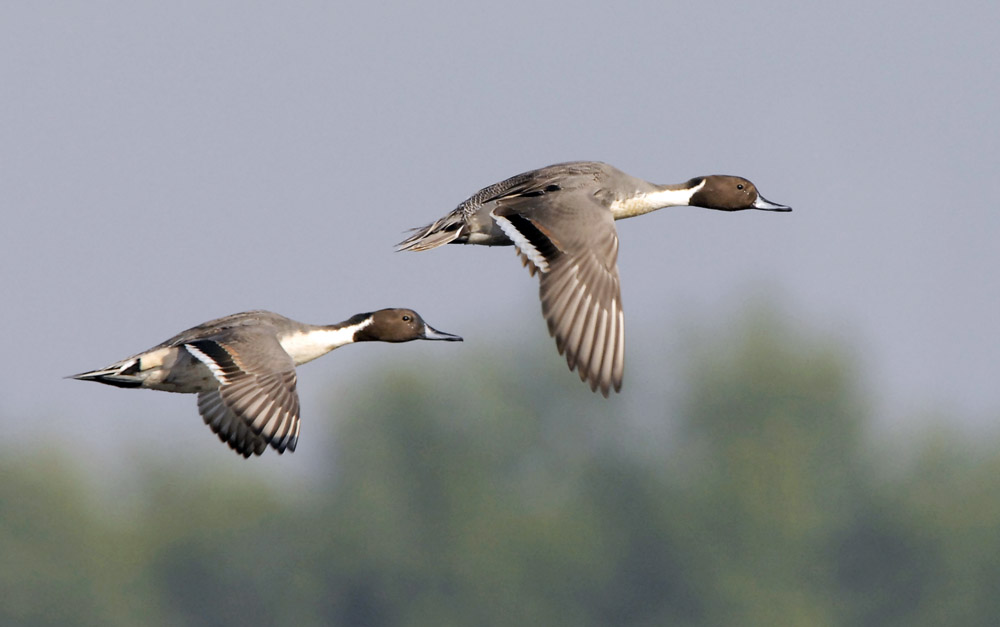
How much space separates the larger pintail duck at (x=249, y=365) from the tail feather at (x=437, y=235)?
92cm

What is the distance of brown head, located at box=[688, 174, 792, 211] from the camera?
11.9 metres

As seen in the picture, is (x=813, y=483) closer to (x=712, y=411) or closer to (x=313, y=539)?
(x=712, y=411)

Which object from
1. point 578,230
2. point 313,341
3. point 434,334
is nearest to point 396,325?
point 434,334

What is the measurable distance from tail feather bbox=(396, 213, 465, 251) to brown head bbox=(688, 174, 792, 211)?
5.28 ft

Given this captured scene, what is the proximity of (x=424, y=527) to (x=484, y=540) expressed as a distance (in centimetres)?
135

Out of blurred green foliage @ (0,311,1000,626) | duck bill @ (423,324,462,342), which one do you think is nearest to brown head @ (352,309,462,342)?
duck bill @ (423,324,462,342)

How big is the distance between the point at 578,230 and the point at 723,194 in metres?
1.91

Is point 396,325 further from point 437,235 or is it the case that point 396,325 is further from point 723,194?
point 723,194

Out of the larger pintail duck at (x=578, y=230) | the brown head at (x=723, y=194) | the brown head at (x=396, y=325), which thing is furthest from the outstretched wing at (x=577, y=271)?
the brown head at (x=396, y=325)

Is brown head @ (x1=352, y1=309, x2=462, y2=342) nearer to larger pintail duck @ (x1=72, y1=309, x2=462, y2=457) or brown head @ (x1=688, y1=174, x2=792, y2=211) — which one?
larger pintail duck @ (x1=72, y1=309, x2=462, y2=457)

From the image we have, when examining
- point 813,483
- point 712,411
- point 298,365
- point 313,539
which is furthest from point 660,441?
point 298,365

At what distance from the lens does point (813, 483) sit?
139 feet

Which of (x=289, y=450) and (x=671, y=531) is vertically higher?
(x=289, y=450)

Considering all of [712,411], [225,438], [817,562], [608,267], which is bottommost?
[817,562]
